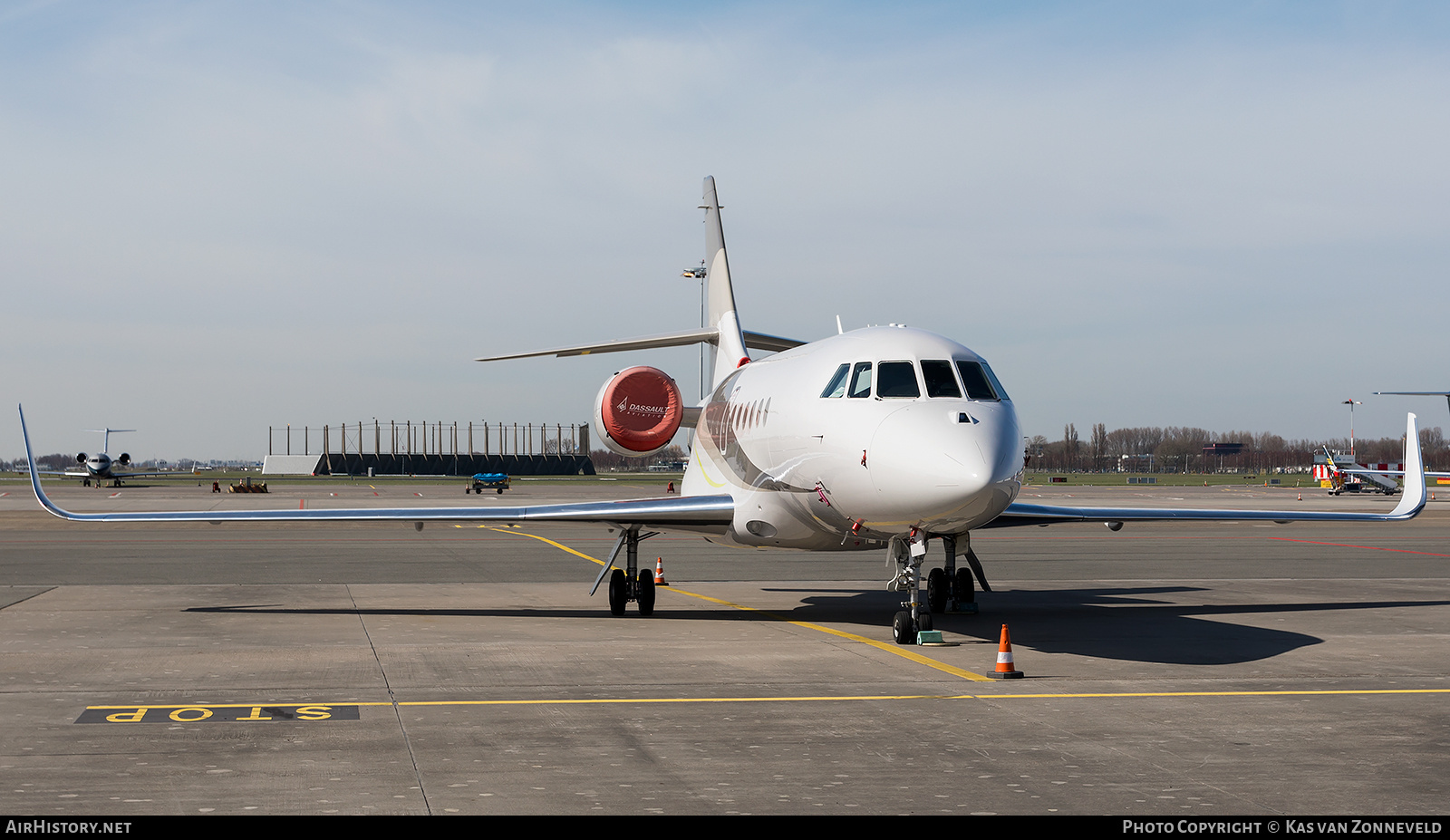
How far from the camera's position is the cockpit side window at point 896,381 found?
43.1 ft

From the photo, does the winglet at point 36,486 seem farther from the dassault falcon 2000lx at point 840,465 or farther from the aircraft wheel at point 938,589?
the aircraft wheel at point 938,589

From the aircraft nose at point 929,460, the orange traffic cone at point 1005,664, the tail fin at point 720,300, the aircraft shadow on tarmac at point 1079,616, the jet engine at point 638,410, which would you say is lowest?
the aircraft shadow on tarmac at point 1079,616

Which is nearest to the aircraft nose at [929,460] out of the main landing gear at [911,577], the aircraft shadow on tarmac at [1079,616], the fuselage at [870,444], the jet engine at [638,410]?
the fuselage at [870,444]

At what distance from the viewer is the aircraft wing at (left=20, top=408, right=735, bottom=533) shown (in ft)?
53.5

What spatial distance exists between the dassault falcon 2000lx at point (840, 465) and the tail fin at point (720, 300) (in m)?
1.87

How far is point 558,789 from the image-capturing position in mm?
7098

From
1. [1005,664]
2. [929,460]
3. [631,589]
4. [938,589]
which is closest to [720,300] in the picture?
[631,589]

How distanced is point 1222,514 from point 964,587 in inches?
169

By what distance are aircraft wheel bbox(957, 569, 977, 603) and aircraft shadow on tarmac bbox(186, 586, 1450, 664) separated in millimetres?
Result: 322

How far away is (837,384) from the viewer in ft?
46.0

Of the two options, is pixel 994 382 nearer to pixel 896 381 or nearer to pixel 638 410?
pixel 896 381

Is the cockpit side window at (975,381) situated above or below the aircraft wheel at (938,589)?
above

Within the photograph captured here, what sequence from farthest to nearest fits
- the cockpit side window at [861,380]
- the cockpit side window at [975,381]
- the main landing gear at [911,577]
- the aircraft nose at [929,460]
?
the cockpit side window at [861,380]
the cockpit side window at [975,381]
the main landing gear at [911,577]
the aircraft nose at [929,460]
